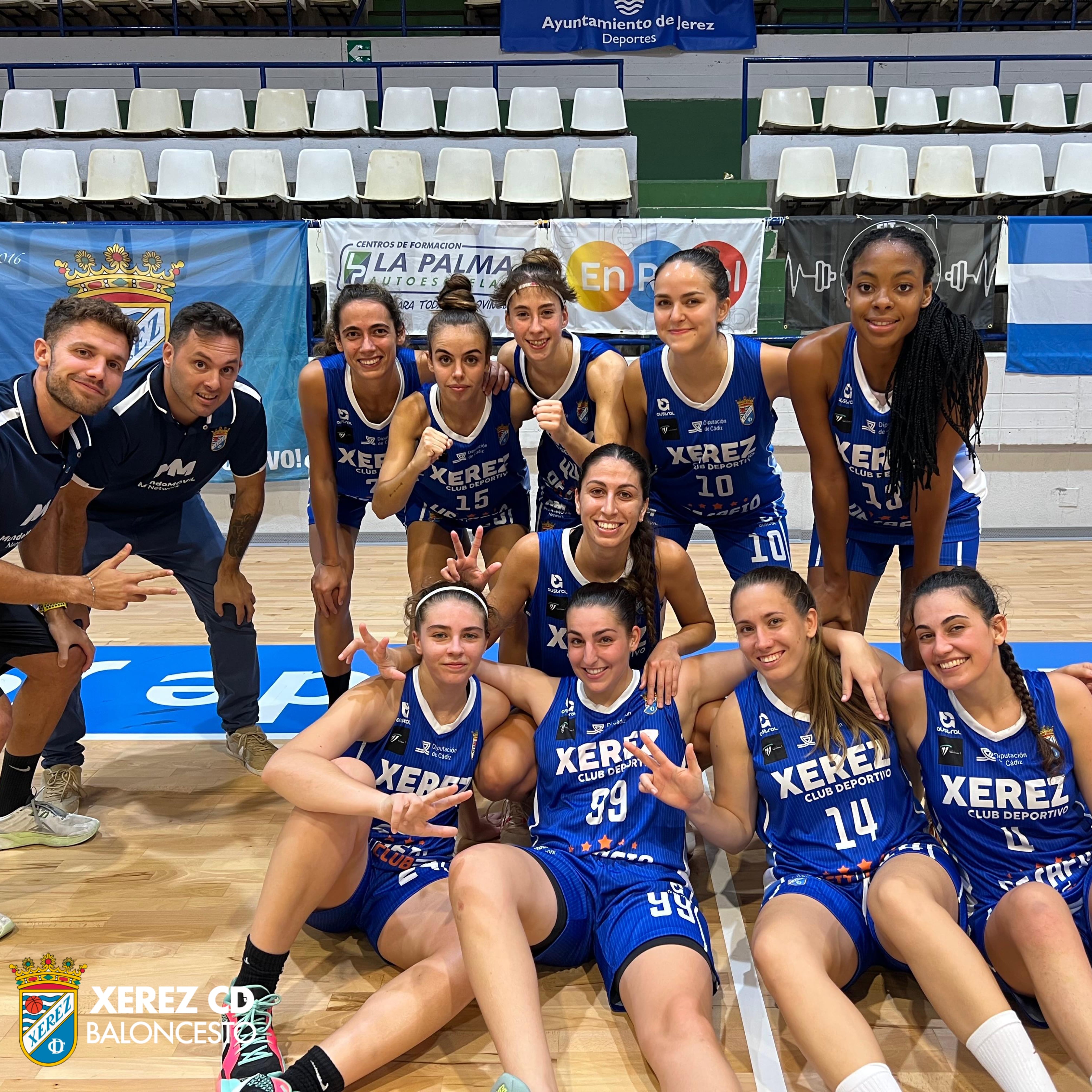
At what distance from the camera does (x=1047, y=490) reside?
751 centimetres

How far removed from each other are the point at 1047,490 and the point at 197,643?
6241 mm

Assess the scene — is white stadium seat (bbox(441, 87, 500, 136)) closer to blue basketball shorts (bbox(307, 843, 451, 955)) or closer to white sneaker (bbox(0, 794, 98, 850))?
white sneaker (bbox(0, 794, 98, 850))

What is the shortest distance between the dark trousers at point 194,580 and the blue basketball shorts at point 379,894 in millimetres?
1436

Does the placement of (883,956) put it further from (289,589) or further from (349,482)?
(289,589)

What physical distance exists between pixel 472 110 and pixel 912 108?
421 centimetres

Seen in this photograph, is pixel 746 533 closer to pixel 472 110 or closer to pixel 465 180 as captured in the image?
pixel 465 180

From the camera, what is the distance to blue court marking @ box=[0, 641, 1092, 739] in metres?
4.03

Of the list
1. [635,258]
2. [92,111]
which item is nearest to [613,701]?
[635,258]

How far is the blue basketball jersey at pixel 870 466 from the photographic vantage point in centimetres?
285

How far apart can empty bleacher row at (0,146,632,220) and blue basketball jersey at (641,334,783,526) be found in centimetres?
555

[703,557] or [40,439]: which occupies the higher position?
[40,439]

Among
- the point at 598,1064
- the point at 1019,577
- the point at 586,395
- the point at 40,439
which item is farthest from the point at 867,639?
the point at 40,439

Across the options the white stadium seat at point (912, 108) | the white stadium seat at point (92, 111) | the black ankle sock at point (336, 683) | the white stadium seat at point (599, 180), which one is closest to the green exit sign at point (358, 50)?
the white stadium seat at point (92, 111)

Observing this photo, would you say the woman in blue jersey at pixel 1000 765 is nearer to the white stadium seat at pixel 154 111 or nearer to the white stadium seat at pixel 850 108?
the white stadium seat at pixel 850 108
